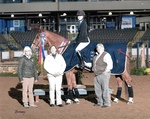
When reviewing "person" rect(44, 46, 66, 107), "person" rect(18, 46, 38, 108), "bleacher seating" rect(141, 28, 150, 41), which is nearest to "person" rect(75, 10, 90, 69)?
"person" rect(44, 46, 66, 107)

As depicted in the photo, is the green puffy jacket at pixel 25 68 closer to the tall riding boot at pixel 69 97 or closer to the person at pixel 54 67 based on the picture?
the person at pixel 54 67

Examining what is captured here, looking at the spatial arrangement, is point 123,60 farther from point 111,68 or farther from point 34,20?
point 34,20

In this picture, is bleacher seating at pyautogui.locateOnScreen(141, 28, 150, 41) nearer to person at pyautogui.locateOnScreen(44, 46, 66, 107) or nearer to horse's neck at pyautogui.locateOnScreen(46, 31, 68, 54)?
horse's neck at pyautogui.locateOnScreen(46, 31, 68, 54)

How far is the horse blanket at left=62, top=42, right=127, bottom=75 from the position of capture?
12461 mm

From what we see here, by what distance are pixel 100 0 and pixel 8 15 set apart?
1088cm

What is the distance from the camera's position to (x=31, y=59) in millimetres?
11977

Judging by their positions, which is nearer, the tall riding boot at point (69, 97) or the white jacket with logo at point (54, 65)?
the white jacket with logo at point (54, 65)

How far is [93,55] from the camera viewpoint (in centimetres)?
1243

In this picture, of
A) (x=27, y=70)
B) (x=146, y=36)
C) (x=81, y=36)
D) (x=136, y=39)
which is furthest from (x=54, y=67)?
(x=146, y=36)

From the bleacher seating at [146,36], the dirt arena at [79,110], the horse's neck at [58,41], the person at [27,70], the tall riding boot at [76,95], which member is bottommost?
the dirt arena at [79,110]

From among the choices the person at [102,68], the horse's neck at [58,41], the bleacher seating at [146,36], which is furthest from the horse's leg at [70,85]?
the bleacher seating at [146,36]

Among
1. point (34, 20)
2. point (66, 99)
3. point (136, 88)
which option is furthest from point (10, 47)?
point (34, 20)

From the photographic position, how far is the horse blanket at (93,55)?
12461 millimetres

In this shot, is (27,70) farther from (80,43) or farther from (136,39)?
(136,39)
